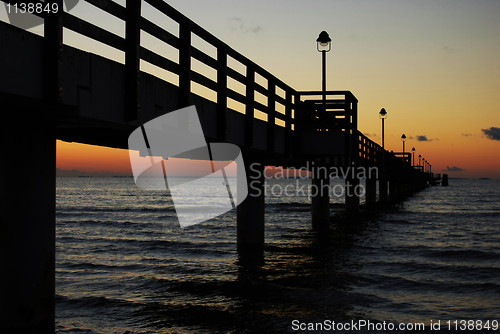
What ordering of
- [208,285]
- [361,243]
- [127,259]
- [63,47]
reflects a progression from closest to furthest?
[63,47]
[208,285]
[127,259]
[361,243]

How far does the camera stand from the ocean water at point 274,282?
896 cm

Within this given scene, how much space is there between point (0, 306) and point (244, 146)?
7.04 m

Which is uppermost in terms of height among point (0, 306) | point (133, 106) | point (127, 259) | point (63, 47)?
point (63, 47)

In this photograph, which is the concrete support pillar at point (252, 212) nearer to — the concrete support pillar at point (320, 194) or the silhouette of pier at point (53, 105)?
the silhouette of pier at point (53, 105)

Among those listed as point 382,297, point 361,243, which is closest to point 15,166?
point 382,297

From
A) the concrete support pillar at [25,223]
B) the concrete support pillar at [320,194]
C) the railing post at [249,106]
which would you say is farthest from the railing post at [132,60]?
the concrete support pillar at [320,194]

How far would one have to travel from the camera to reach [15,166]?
5977 millimetres

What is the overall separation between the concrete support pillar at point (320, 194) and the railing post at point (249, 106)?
1146 cm

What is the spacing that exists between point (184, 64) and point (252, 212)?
330 inches

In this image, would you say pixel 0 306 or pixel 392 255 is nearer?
pixel 0 306

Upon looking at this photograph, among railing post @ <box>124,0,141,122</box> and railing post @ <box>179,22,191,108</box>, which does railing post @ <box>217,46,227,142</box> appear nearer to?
railing post @ <box>179,22,191,108</box>

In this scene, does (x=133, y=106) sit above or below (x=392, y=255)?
above

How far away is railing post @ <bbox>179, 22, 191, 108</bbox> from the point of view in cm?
829

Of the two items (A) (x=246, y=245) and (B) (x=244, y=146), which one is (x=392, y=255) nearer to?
(A) (x=246, y=245)
